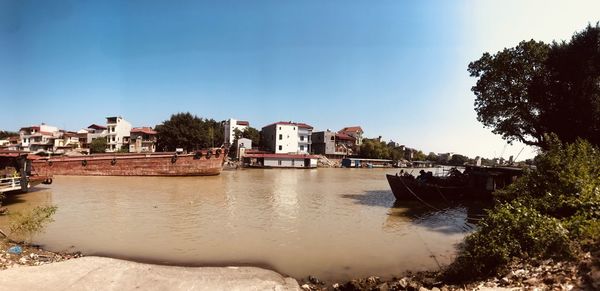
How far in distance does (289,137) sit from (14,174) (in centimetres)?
5797

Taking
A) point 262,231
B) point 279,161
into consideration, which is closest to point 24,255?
point 262,231

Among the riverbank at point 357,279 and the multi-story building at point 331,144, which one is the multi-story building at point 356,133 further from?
the riverbank at point 357,279

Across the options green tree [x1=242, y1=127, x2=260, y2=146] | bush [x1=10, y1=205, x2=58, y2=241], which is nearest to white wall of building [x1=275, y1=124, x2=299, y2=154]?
green tree [x1=242, y1=127, x2=260, y2=146]

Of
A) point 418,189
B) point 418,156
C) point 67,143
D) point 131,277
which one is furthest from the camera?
point 418,156

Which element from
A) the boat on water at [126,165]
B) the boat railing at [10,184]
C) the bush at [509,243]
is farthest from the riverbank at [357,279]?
the boat on water at [126,165]

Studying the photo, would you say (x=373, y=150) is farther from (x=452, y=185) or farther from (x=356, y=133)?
(x=452, y=185)

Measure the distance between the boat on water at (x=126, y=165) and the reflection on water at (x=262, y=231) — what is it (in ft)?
54.8

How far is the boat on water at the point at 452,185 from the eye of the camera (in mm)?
22406

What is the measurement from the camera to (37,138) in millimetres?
77312

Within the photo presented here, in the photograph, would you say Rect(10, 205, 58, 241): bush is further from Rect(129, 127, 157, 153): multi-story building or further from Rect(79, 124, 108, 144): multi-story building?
Rect(79, 124, 108, 144): multi-story building

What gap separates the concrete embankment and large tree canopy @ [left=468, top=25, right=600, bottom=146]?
64.5 ft

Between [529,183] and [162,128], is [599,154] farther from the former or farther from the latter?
[162,128]

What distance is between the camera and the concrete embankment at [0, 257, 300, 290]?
746 cm

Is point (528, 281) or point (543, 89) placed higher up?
point (543, 89)
